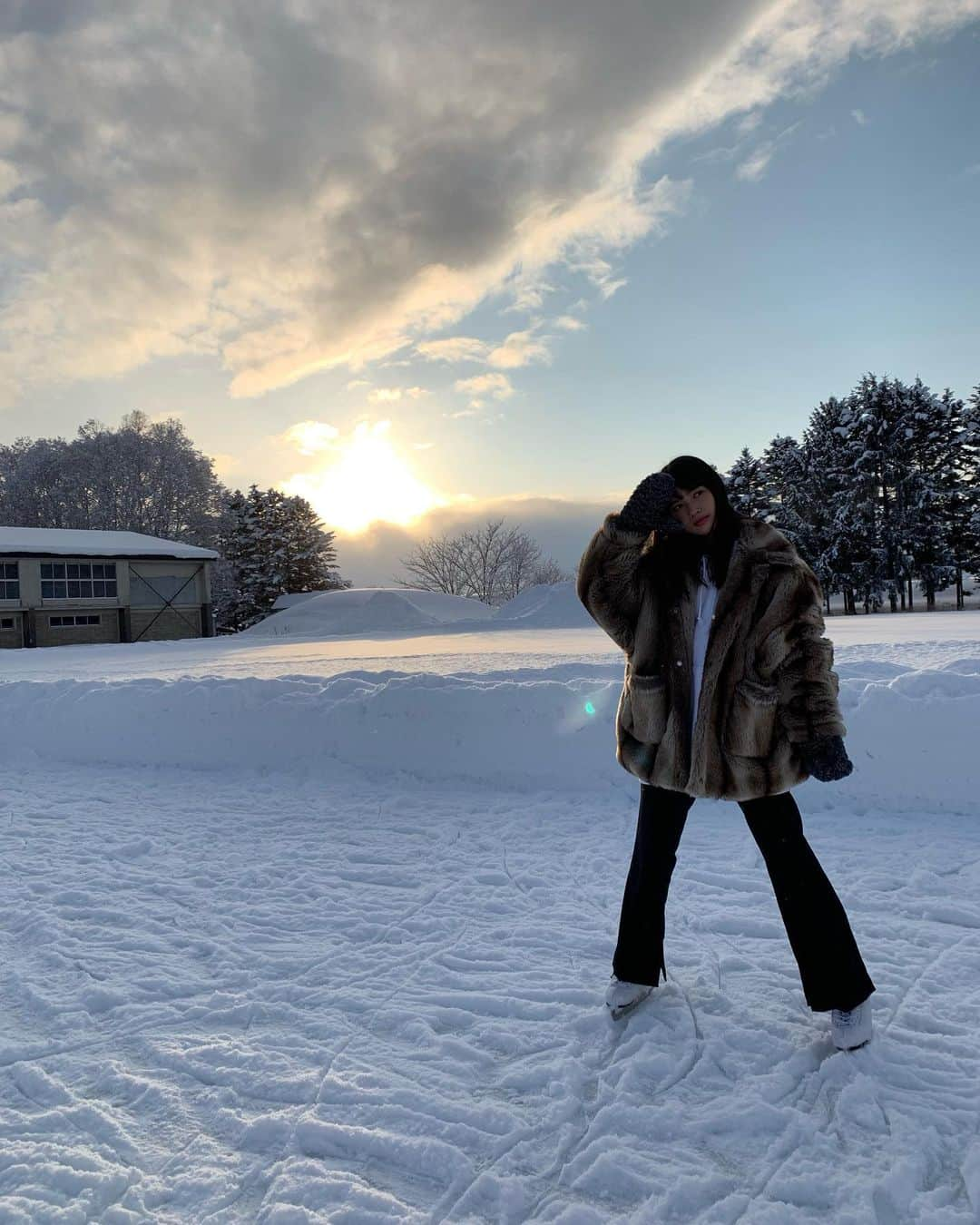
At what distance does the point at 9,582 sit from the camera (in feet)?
89.8

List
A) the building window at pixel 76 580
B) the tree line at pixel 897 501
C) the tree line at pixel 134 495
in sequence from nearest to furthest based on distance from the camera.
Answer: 1. the building window at pixel 76 580
2. the tree line at pixel 897 501
3. the tree line at pixel 134 495

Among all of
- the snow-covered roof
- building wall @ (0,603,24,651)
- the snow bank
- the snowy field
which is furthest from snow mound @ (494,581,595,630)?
building wall @ (0,603,24,651)

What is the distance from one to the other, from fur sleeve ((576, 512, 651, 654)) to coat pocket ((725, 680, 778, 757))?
17.3 inches

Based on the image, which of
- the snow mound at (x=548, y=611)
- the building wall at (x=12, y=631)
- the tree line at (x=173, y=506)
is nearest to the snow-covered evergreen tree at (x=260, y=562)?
the tree line at (x=173, y=506)

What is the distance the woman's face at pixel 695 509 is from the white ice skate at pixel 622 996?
1.60 meters

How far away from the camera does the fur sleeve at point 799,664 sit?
7.68 ft

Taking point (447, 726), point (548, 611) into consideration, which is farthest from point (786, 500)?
point (447, 726)

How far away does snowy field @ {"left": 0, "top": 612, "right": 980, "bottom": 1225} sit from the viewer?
1882 millimetres

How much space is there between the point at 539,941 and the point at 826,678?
1.69 m

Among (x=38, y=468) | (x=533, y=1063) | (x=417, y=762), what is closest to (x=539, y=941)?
(x=533, y=1063)

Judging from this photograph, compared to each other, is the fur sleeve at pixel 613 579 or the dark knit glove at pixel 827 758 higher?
the fur sleeve at pixel 613 579

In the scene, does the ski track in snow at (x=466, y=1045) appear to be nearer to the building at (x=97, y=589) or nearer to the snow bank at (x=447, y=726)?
the snow bank at (x=447, y=726)

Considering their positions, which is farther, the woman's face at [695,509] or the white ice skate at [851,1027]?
the woman's face at [695,509]

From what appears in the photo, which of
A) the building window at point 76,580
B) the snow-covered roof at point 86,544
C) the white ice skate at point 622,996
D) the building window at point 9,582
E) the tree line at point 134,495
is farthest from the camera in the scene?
the tree line at point 134,495
